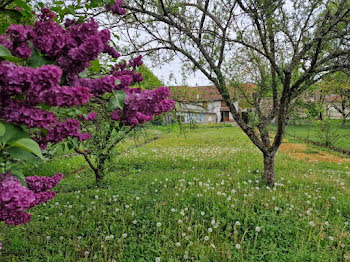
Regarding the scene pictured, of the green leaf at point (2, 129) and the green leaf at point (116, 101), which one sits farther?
the green leaf at point (116, 101)

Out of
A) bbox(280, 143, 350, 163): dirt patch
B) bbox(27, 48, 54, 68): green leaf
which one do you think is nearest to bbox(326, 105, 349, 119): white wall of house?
bbox(280, 143, 350, 163): dirt patch

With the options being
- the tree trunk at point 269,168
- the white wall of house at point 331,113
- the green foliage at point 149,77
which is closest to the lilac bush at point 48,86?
the green foliage at point 149,77

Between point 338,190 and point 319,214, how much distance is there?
188 centimetres

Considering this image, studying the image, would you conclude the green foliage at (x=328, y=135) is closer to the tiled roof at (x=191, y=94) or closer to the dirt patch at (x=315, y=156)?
the dirt patch at (x=315, y=156)

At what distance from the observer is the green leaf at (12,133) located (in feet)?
2.50

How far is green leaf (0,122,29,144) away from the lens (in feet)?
2.50

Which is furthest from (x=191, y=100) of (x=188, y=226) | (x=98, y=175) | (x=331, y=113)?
(x=331, y=113)

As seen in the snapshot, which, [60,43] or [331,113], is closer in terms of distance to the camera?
[60,43]

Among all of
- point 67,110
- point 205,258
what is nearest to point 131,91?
point 67,110

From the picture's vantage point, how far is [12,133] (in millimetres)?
777

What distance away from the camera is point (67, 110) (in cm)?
182

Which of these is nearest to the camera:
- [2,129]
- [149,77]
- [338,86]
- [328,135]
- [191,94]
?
[2,129]

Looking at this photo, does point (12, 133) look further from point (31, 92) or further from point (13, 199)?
point (13, 199)

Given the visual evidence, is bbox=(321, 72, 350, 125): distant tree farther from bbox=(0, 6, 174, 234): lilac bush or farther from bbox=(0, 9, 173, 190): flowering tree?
bbox=(0, 6, 174, 234): lilac bush
